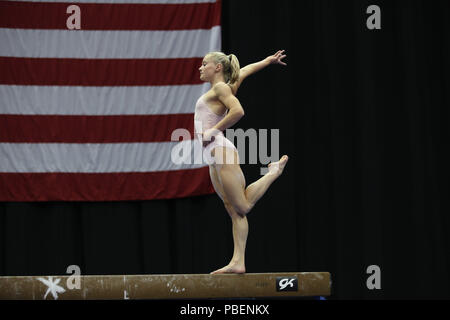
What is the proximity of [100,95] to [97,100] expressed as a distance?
0.06 metres

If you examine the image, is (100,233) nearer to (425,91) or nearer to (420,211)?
(420,211)

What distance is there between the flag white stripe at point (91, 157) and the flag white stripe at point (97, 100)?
0.34 meters

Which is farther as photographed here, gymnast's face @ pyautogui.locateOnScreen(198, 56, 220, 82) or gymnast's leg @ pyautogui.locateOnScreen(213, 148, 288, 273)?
gymnast's face @ pyautogui.locateOnScreen(198, 56, 220, 82)

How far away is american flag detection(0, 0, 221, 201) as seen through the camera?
602cm

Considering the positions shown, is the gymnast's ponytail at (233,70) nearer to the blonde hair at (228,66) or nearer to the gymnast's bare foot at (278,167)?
the blonde hair at (228,66)

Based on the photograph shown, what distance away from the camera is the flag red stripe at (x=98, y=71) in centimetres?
611

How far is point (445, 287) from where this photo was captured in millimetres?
6133

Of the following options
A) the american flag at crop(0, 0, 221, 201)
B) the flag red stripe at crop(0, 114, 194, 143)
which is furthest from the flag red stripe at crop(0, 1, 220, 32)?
the flag red stripe at crop(0, 114, 194, 143)

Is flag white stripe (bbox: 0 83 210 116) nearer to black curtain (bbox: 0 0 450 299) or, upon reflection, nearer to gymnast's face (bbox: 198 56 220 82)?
black curtain (bbox: 0 0 450 299)

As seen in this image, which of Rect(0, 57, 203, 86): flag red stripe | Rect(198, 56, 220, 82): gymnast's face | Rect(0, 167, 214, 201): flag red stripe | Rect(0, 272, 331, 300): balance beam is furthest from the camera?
Rect(0, 57, 203, 86): flag red stripe

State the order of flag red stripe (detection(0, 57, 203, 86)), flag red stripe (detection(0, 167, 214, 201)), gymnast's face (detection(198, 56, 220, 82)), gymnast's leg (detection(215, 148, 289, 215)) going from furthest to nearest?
1. flag red stripe (detection(0, 57, 203, 86))
2. flag red stripe (detection(0, 167, 214, 201))
3. gymnast's face (detection(198, 56, 220, 82))
4. gymnast's leg (detection(215, 148, 289, 215))

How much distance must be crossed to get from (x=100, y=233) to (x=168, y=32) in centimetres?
213

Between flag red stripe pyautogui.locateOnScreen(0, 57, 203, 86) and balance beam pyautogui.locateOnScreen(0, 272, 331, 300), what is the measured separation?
9.40 feet

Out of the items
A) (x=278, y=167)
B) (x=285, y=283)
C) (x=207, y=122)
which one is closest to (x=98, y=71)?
(x=207, y=122)
